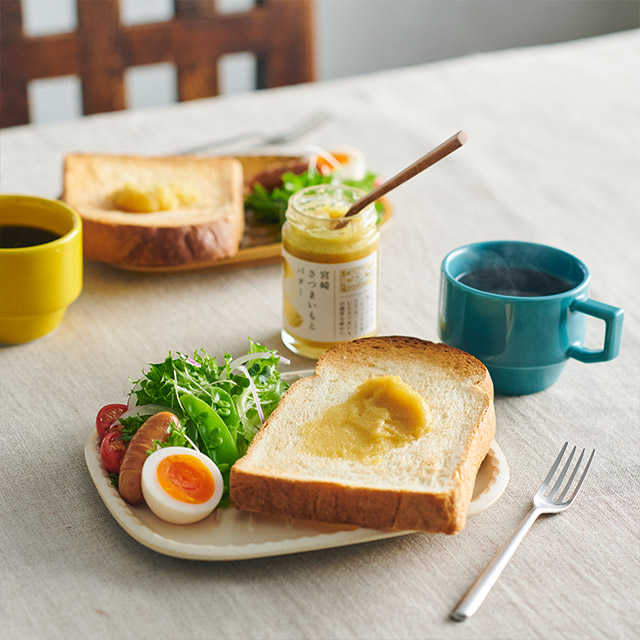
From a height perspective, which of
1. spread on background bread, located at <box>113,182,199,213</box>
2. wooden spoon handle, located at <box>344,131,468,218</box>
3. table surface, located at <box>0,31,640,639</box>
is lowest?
table surface, located at <box>0,31,640,639</box>

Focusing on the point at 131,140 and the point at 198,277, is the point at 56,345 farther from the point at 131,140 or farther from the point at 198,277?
the point at 131,140

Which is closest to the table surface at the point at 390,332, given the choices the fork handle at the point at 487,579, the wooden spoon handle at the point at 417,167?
the fork handle at the point at 487,579

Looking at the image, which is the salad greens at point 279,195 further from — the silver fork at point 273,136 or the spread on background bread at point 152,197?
the silver fork at point 273,136

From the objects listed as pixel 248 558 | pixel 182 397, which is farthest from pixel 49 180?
pixel 248 558

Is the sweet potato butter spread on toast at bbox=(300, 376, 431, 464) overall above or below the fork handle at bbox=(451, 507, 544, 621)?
above

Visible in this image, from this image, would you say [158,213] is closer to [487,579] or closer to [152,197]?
[152,197]

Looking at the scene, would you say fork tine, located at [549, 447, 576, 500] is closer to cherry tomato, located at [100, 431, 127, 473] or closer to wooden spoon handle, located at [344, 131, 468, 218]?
wooden spoon handle, located at [344, 131, 468, 218]

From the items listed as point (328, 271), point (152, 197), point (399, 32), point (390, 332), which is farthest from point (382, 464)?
point (399, 32)

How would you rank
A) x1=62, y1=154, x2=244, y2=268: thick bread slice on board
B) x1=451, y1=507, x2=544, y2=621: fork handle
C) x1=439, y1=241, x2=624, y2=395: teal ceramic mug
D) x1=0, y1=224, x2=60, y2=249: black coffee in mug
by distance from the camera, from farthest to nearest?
x1=62, y1=154, x2=244, y2=268: thick bread slice on board, x1=0, y1=224, x2=60, y2=249: black coffee in mug, x1=439, y1=241, x2=624, y2=395: teal ceramic mug, x1=451, y1=507, x2=544, y2=621: fork handle

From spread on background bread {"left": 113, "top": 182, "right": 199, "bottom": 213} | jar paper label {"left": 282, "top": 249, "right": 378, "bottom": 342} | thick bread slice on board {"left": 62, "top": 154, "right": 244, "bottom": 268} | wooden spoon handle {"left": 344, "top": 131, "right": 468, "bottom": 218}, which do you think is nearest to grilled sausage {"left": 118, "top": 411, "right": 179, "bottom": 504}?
jar paper label {"left": 282, "top": 249, "right": 378, "bottom": 342}
